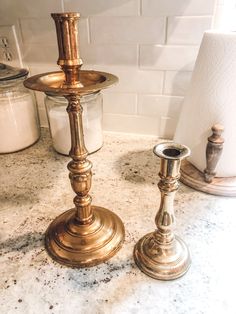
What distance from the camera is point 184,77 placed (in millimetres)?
603

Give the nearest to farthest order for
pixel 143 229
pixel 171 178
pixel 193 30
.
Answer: pixel 171 178
pixel 143 229
pixel 193 30

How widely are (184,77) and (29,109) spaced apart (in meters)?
0.36

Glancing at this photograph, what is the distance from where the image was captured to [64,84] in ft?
0.95

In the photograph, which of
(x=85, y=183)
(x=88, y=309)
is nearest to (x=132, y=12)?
(x=85, y=183)

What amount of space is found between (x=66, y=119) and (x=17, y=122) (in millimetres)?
116

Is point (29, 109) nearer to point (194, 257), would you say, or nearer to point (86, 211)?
point (86, 211)

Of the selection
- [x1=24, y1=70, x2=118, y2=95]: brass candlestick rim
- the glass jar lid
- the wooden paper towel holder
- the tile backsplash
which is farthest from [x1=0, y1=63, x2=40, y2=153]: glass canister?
the wooden paper towel holder

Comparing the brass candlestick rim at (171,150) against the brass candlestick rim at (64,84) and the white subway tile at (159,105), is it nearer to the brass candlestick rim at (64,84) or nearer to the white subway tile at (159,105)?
the brass candlestick rim at (64,84)

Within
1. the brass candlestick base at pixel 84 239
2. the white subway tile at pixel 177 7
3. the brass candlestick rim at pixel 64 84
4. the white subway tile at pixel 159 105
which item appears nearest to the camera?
the brass candlestick rim at pixel 64 84

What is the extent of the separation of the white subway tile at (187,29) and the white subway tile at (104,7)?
81 mm

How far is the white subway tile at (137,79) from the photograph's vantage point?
0.62 metres

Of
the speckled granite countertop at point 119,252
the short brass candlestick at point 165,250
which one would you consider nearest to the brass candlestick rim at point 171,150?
the short brass candlestick at point 165,250

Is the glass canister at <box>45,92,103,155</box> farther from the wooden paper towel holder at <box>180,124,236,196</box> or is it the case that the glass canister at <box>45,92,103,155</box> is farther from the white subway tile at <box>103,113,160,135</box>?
the wooden paper towel holder at <box>180,124,236,196</box>

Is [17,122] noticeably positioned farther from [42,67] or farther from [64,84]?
Result: [64,84]
